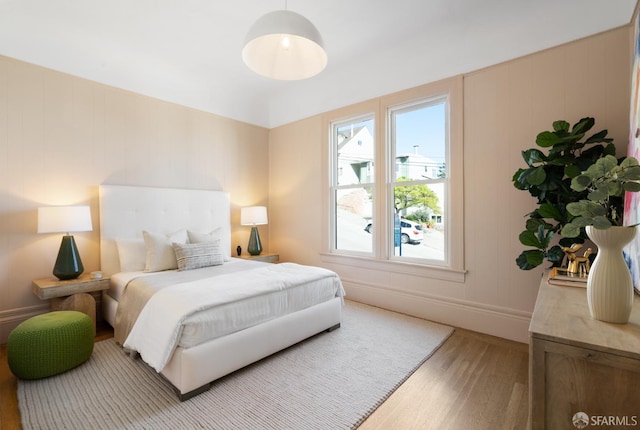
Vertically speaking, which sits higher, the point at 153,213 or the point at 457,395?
the point at 153,213

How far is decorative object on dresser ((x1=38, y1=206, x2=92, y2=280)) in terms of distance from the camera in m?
2.62

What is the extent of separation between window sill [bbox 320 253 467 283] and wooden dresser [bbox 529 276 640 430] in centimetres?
202

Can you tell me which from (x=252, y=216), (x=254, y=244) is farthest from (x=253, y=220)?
(x=254, y=244)

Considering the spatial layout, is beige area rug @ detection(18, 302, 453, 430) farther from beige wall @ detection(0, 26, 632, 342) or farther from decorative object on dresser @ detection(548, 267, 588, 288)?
decorative object on dresser @ detection(548, 267, 588, 288)

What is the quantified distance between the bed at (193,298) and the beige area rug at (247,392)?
0.43 ft

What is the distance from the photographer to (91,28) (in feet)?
9.52

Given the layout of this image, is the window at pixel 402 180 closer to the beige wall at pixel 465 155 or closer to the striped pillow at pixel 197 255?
the beige wall at pixel 465 155

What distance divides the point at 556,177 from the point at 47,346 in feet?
12.7

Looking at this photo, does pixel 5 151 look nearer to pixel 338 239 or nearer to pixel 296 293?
pixel 296 293

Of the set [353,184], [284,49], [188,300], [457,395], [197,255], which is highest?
[284,49]

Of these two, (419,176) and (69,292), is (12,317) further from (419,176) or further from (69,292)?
(419,176)

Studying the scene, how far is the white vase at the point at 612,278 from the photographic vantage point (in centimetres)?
105

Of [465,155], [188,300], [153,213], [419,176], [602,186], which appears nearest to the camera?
[602,186]

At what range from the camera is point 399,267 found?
347 cm
